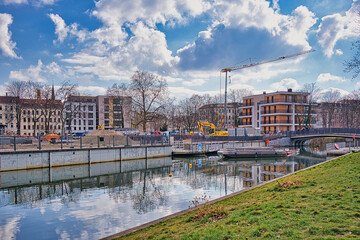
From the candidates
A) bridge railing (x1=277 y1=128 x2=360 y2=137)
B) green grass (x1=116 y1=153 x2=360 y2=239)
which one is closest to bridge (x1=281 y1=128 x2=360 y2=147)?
bridge railing (x1=277 y1=128 x2=360 y2=137)

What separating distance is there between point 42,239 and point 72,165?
77.1 ft

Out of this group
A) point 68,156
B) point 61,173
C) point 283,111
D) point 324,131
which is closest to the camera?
point 61,173

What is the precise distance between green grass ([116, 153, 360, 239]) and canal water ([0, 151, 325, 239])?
4.18 m

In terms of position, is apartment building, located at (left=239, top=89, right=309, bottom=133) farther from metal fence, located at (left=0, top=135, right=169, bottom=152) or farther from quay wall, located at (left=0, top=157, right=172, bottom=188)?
quay wall, located at (left=0, top=157, right=172, bottom=188)

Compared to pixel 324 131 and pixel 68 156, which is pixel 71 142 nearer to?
pixel 68 156

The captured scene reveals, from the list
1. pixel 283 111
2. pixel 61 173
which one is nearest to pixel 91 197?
pixel 61 173

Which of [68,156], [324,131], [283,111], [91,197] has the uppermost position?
[283,111]

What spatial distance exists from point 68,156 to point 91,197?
16.0 m

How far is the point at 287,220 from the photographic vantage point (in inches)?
323

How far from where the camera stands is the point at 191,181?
2544 cm

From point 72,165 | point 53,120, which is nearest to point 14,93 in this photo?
point 53,120

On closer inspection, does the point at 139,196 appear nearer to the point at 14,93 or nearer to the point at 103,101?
the point at 14,93

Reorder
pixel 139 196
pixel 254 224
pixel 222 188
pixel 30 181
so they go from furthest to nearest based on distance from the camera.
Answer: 1. pixel 30 181
2. pixel 222 188
3. pixel 139 196
4. pixel 254 224

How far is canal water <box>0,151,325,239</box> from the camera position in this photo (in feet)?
42.7
